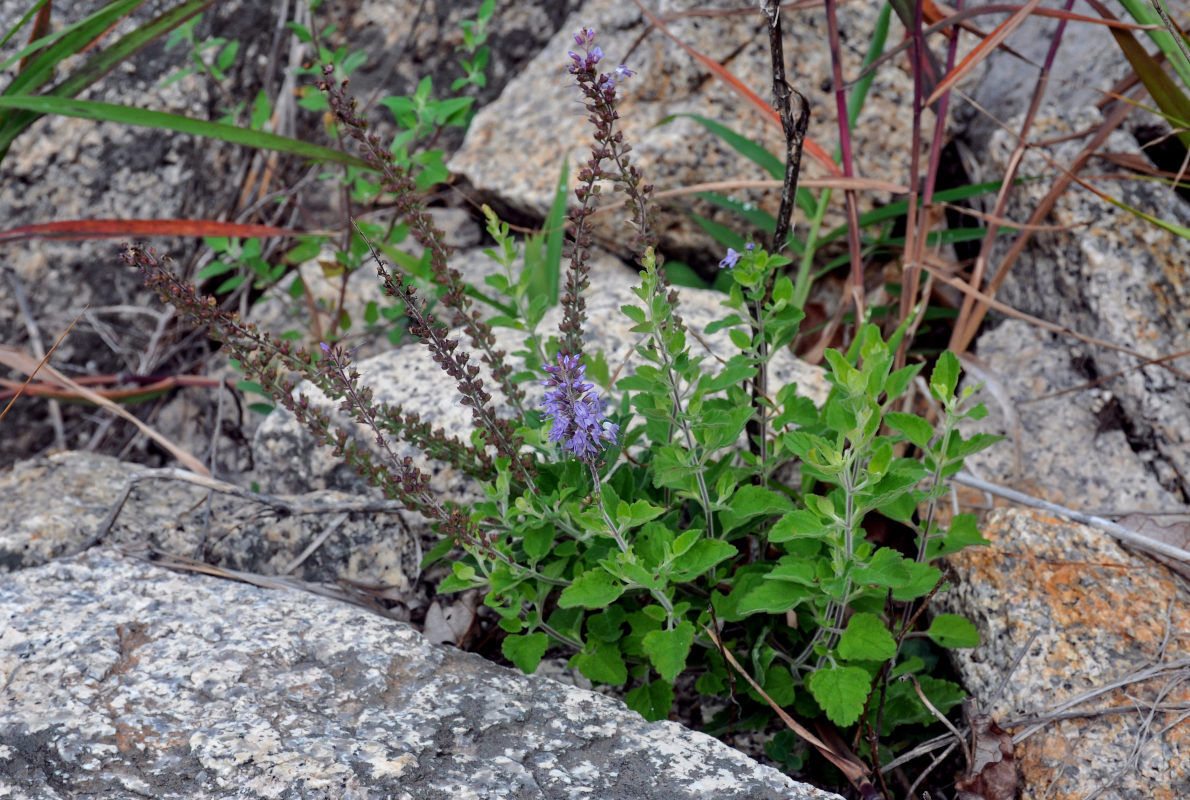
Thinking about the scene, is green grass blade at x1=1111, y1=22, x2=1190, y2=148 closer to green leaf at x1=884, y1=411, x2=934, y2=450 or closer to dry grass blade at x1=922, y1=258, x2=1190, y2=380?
dry grass blade at x1=922, y1=258, x2=1190, y2=380

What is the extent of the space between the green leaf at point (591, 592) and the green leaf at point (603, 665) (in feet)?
0.73

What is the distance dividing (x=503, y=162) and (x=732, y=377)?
243 cm

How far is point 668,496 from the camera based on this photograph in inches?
91.1

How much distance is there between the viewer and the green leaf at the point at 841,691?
1885mm

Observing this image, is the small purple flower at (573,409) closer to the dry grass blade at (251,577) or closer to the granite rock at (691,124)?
the dry grass blade at (251,577)

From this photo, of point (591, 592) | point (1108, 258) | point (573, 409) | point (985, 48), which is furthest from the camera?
point (1108, 258)

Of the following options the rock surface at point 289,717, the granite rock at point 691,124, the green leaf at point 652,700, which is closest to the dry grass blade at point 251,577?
the rock surface at point 289,717

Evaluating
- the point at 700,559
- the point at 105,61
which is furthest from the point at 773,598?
the point at 105,61

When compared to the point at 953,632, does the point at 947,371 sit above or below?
above

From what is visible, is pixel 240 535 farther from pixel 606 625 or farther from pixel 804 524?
pixel 804 524

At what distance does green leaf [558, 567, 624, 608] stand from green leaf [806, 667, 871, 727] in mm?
435

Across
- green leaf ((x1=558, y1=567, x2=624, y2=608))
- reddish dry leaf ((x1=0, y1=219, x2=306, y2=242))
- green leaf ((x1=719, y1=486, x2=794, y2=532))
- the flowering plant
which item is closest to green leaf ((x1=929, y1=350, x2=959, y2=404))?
the flowering plant

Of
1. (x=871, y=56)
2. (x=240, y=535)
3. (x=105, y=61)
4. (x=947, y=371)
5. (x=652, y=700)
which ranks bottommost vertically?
(x=240, y=535)

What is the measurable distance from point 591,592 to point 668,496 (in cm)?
46
